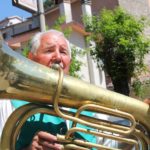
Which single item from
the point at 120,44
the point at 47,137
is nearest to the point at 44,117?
the point at 47,137

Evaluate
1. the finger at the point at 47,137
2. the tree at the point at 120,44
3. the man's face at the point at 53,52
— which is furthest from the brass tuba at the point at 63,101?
the tree at the point at 120,44

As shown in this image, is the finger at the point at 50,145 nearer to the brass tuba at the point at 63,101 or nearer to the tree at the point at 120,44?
the brass tuba at the point at 63,101

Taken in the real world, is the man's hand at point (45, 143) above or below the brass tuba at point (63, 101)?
below

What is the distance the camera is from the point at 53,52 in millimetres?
2342

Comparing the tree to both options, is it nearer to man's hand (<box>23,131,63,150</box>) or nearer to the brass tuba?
the brass tuba

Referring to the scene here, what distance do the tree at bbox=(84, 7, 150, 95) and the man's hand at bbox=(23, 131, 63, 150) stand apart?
14119mm

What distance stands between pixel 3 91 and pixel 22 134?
282mm

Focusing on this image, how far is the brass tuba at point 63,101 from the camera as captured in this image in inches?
72.1

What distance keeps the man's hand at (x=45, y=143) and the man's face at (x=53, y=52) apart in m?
0.47

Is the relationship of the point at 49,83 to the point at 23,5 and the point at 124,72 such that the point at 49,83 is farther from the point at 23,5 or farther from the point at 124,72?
the point at 124,72

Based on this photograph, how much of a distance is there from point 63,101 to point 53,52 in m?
0.53

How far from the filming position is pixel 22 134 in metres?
2.01

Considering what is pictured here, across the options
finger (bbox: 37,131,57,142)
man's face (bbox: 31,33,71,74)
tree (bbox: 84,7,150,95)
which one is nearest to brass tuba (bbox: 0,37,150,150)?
finger (bbox: 37,131,57,142)

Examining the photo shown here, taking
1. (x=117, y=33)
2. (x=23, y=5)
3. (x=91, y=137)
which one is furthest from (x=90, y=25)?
(x=91, y=137)
